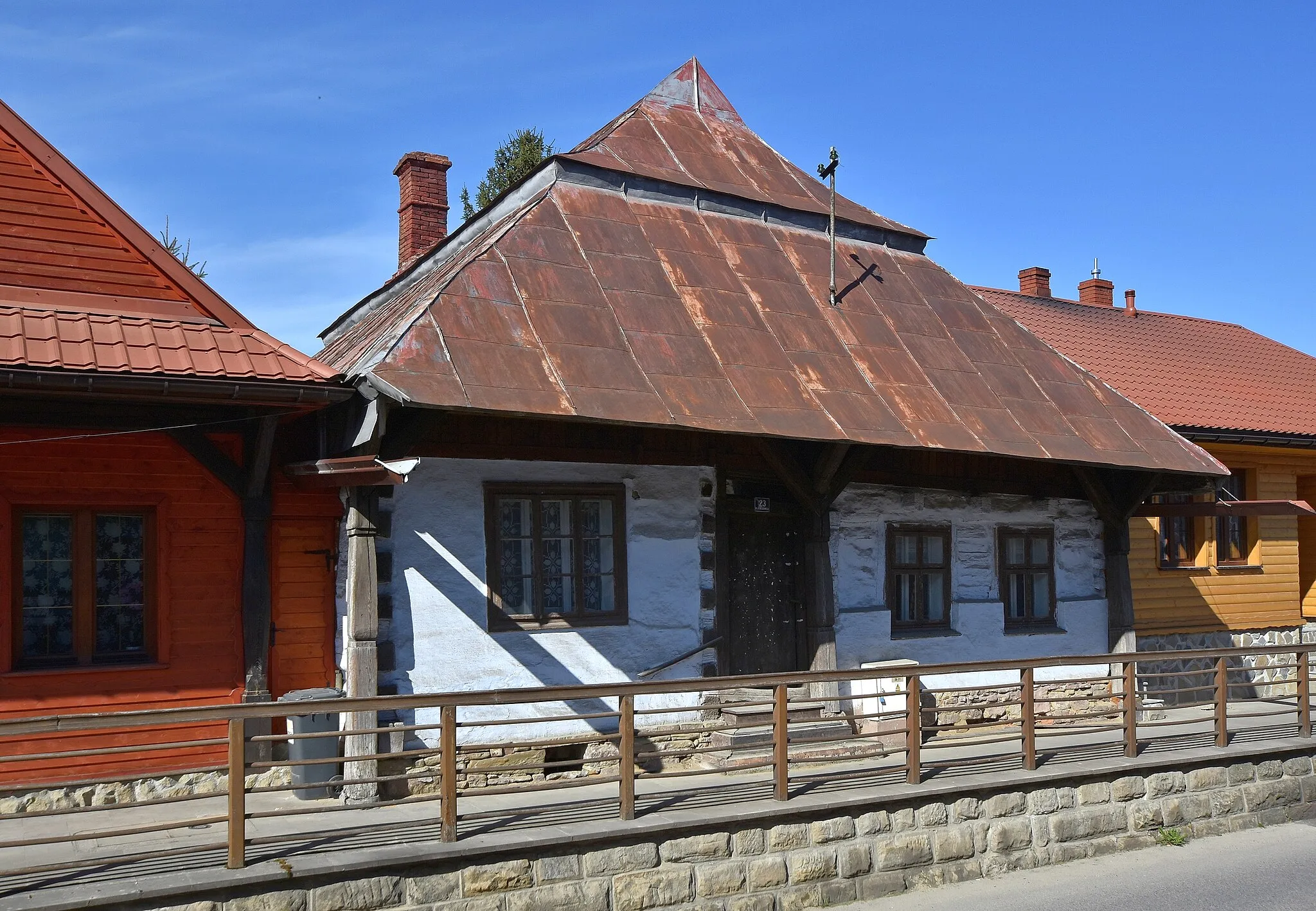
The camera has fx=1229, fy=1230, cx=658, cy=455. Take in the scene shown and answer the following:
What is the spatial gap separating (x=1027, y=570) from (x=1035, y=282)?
29.3 ft

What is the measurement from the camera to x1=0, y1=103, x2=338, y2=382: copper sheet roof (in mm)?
9125

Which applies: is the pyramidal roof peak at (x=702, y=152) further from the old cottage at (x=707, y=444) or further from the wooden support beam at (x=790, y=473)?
the wooden support beam at (x=790, y=473)

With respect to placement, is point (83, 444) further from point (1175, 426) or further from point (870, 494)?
point (1175, 426)

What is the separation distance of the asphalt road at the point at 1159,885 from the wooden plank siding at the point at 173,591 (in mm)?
5279

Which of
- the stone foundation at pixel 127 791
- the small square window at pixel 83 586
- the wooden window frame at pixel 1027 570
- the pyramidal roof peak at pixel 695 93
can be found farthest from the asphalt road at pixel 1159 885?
the pyramidal roof peak at pixel 695 93

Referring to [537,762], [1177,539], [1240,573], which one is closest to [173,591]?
[537,762]

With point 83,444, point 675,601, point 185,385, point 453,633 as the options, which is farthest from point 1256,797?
point 83,444

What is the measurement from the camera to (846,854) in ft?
29.9

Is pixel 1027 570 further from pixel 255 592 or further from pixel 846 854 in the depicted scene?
pixel 255 592

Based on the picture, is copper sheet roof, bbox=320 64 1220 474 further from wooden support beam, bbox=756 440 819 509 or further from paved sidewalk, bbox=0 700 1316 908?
paved sidewalk, bbox=0 700 1316 908

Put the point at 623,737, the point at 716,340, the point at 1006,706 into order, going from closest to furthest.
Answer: the point at 623,737 < the point at 716,340 < the point at 1006,706

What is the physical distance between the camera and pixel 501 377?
974 cm

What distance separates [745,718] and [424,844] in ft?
14.3

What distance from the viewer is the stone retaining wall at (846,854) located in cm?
753
